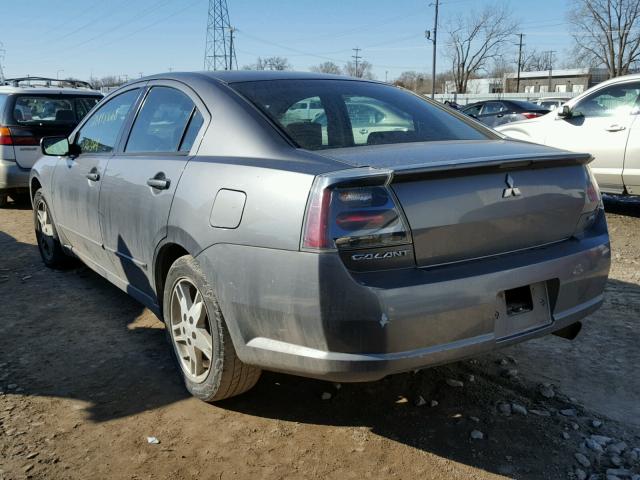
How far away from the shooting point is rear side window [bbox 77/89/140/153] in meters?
3.98

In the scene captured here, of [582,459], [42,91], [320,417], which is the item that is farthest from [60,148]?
[42,91]

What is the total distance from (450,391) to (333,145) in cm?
141

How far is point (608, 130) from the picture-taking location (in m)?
6.91

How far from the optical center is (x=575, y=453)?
2562mm

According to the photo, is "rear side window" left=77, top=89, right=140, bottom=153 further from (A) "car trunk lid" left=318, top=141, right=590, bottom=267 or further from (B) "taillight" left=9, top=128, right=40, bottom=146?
(B) "taillight" left=9, top=128, right=40, bottom=146

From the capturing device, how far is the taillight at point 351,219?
2.21m

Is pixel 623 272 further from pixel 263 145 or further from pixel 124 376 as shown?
pixel 124 376

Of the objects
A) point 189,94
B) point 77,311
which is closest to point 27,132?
point 77,311

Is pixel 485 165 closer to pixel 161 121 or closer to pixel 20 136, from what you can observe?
pixel 161 121

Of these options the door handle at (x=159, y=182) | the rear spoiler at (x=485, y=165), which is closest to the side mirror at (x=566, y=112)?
the rear spoiler at (x=485, y=165)

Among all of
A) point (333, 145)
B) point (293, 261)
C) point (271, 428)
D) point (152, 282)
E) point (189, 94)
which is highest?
point (189, 94)

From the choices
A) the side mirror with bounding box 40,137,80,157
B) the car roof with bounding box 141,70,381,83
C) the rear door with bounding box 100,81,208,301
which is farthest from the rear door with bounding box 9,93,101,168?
the car roof with bounding box 141,70,381,83

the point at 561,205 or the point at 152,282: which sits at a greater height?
the point at 561,205

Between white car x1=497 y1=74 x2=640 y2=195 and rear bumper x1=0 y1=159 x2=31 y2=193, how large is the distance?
6.96 metres
